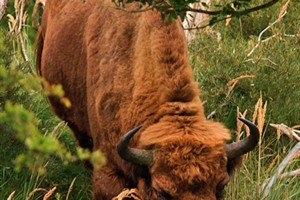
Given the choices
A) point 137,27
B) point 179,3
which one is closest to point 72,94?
point 137,27

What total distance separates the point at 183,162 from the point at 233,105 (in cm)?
288

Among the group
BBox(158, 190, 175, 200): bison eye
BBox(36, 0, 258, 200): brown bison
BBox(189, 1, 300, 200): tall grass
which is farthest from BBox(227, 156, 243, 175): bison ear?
BBox(189, 1, 300, 200): tall grass

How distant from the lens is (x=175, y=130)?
521cm

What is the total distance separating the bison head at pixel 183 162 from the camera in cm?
500

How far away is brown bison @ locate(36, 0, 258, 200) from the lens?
5.09m

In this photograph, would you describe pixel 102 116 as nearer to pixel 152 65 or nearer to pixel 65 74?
pixel 152 65

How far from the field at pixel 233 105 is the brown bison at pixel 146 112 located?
402 mm

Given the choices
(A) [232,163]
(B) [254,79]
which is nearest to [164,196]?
(A) [232,163]

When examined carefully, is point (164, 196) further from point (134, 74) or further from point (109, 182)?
point (134, 74)

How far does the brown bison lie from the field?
40 cm

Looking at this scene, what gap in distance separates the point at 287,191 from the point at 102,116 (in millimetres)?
1484

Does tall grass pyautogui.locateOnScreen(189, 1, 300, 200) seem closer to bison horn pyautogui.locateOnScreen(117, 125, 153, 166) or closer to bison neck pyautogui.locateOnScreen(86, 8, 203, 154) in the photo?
bison neck pyautogui.locateOnScreen(86, 8, 203, 154)

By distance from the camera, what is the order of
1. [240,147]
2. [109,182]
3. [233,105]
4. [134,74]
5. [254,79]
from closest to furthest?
[240,147] → [134,74] → [109,182] → [233,105] → [254,79]

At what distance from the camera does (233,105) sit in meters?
7.82
